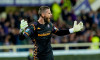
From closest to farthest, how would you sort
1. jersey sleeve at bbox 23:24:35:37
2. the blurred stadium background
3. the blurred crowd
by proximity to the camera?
jersey sleeve at bbox 23:24:35:37 < the blurred stadium background < the blurred crowd

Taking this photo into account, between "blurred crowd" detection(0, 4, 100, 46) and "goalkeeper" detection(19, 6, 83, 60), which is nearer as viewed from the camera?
"goalkeeper" detection(19, 6, 83, 60)

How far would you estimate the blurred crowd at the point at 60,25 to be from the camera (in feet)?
43.8

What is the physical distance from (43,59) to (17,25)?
7.92 metres

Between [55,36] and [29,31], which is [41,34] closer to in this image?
[29,31]

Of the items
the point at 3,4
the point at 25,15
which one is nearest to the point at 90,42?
the point at 25,15

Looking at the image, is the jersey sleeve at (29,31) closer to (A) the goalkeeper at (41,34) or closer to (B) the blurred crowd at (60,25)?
(A) the goalkeeper at (41,34)

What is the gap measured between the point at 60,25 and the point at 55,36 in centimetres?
114

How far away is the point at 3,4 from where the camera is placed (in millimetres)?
15273

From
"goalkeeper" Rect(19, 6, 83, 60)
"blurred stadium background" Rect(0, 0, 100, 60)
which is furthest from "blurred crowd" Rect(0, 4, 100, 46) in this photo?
"goalkeeper" Rect(19, 6, 83, 60)

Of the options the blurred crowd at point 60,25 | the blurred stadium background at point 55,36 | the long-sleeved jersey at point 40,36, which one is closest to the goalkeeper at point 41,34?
the long-sleeved jersey at point 40,36

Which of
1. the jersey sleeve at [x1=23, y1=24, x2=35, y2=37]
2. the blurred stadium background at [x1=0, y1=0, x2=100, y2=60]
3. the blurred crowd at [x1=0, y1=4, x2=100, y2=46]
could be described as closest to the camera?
the jersey sleeve at [x1=23, y1=24, x2=35, y2=37]

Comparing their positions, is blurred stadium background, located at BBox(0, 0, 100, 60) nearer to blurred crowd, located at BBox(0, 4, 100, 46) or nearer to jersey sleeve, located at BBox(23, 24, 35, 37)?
blurred crowd, located at BBox(0, 4, 100, 46)

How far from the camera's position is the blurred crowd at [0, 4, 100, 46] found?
13.3m

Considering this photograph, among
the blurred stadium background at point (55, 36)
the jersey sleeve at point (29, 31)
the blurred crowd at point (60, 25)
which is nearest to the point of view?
the jersey sleeve at point (29, 31)
